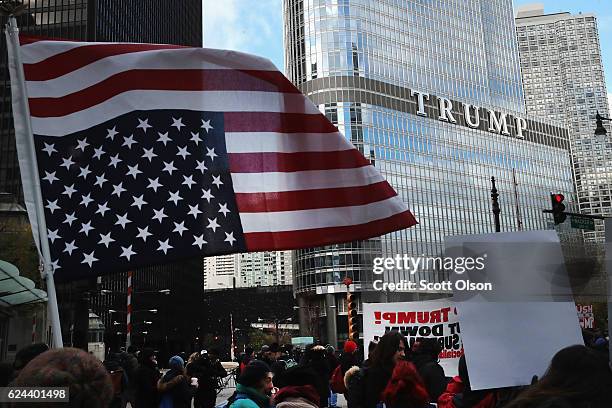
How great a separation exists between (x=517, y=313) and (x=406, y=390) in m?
1.80

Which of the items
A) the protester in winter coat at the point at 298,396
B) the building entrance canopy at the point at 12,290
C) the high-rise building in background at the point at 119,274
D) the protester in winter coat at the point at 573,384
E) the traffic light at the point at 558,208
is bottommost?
the protester in winter coat at the point at 298,396

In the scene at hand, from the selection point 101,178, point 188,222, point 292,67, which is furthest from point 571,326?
point 292,67

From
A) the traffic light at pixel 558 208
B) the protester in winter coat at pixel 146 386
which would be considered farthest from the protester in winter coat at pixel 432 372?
the traffic light at pixel 558 208

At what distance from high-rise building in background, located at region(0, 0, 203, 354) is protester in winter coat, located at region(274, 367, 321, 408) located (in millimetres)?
51648

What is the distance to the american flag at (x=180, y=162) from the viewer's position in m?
5.74

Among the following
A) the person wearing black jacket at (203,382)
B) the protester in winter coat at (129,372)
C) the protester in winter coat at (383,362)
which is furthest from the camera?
the person wearing black jacket at (203,382)

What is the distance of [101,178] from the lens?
5.88 m

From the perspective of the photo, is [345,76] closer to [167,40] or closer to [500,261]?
[167,40]

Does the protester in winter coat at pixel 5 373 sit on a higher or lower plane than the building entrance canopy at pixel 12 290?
lower

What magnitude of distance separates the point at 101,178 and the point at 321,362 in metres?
6.63

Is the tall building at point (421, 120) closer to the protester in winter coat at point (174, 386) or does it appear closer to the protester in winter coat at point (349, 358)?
the protester in winter coat at point (349, 358)

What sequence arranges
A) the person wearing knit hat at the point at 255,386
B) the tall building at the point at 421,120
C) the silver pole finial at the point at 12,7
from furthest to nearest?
1. the tall building at the point at 421,120
2. the silver pole finial at the point at 12,7
3. the person wearing knit hat at the point at 255,386

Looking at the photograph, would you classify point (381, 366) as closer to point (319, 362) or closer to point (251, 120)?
point (251, 120)

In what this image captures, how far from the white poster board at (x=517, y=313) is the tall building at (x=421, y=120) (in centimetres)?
8747
